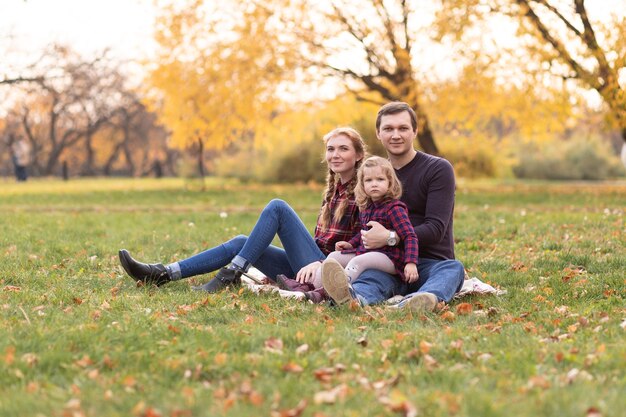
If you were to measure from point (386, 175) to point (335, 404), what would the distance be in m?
2.44

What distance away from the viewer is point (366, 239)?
535 cm

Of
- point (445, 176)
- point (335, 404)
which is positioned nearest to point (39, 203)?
point (445, 176)

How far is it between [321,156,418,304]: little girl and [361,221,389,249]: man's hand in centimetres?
5

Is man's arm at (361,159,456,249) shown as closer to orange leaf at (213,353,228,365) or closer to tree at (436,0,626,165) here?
orange leaf at (213,353,228,365)

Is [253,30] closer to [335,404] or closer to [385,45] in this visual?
[385,45]

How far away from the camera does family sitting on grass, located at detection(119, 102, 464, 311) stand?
532 cm

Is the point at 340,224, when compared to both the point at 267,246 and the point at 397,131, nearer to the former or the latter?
the point at 267,246

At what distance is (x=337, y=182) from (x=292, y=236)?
55 cm

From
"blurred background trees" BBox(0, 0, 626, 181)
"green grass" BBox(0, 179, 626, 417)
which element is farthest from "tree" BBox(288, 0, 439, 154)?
"green grass" BBox(0, 179, 626, 417)

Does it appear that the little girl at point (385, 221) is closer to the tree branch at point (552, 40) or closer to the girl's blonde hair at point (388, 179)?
the girl's blonde hair at point (388, 179)

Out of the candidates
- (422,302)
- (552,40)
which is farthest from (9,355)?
(552,40)

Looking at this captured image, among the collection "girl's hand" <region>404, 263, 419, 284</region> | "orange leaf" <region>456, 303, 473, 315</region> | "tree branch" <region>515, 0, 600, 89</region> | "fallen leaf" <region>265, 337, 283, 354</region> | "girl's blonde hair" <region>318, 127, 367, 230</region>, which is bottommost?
"orange leaf" <region>456, 303, 473, 315</region>

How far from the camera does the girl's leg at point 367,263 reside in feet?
17.7

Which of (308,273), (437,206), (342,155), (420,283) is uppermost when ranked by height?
(342,155)
